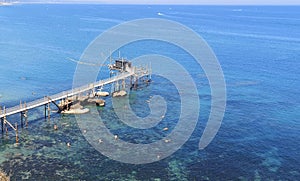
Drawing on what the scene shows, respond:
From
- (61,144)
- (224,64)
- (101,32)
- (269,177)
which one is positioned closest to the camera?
(269,177)

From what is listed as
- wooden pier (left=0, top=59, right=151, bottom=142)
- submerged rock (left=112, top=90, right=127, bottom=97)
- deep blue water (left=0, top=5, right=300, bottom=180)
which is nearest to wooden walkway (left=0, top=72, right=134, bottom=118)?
wooden pier (left=0, top=59, right=151, bottom=142)

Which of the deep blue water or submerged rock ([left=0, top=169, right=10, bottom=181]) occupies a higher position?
the deep blue water

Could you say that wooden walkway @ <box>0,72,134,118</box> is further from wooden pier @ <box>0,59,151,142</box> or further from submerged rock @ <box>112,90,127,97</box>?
submerged rock @ <box>112,90,127,97</box>

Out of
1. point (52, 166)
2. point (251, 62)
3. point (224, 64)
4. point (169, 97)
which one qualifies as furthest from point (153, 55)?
point (52, 166)

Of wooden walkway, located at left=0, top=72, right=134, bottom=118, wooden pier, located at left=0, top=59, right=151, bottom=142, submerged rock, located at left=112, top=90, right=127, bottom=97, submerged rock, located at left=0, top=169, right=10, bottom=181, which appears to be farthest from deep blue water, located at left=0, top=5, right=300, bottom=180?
wooden walkway, located at left=0, top=72, right=134, bottom=118

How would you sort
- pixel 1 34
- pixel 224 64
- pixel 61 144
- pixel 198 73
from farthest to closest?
1. pixel 1 34
2. pixel 224 64
3. pixel 198 73
4. pixel 61 144

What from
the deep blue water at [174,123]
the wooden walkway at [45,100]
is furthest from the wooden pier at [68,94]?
the deep blue water at [174,123]

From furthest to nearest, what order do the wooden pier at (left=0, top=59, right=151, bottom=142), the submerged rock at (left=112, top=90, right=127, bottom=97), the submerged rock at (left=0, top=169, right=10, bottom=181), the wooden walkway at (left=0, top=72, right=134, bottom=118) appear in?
the submerged rock at (left=112, top=90, right=127, bottom=97) < the wooden walkway at (left=0, top=72, right=134, bottom=118) < the wooden pier at (left=0, top=59, right=151, bottom=142) < the submerged rock at (left=0, top=169, right=10, bottom=181)

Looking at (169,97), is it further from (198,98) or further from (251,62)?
(251,62)

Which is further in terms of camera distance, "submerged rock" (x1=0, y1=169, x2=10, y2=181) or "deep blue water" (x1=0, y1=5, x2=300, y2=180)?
"deep blue water" (x1=0, y1=5, x2=300, y2=180)

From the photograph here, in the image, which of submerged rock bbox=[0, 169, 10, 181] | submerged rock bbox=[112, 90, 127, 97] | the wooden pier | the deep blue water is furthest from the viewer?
submerged rock bbox=[112, 90, 127, 97]

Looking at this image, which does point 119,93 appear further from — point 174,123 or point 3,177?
point 3,177
